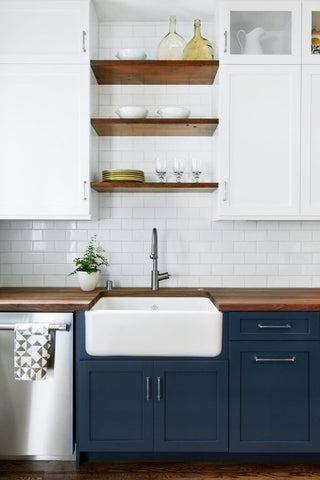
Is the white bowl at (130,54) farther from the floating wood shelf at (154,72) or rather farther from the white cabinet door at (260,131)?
the white cabinet door at (260,131)

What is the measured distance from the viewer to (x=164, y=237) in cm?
298

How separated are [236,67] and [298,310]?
57.9 inches

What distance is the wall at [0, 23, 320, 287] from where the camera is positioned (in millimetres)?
2961

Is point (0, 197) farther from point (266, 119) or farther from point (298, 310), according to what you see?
point (298, 310)

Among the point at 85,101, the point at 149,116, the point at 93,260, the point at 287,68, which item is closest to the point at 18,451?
the point at 93,260

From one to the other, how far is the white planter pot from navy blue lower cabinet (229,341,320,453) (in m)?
0.97

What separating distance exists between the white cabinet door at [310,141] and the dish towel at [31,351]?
5.50 feet

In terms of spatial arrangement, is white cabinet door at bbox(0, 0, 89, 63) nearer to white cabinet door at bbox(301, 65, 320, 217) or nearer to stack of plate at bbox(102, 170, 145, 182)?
stack of plate at bbox(102, 170, 145, 182)

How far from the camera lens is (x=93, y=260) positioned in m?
2.78

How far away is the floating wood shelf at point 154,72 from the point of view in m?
2.63

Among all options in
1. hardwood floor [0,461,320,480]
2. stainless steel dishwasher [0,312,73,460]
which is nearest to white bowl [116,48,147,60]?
stainless steel dishwasher [0,312,73,460]

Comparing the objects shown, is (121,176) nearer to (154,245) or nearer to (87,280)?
(154,245)

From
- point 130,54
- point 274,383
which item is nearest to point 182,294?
point 274,383

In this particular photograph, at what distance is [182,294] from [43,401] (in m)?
1.04
